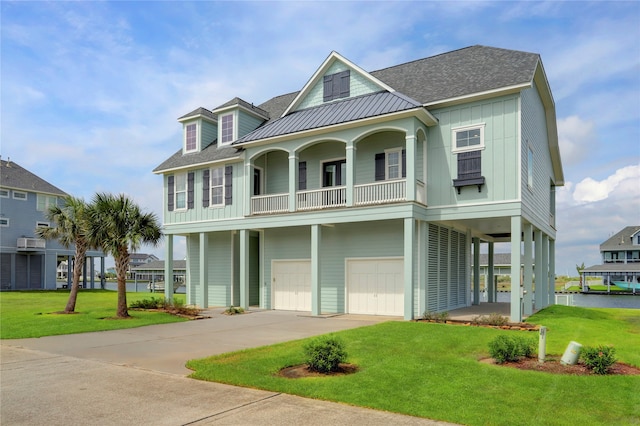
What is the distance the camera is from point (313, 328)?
49.6 ft

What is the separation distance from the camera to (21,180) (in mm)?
43938

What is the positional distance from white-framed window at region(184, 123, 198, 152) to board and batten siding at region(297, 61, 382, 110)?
22.4ft

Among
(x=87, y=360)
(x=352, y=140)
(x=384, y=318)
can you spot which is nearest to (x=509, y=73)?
(x=352, y=140)

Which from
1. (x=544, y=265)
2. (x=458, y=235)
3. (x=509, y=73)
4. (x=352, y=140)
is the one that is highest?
(x=509, y=73)

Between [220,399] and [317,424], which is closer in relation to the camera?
[317,424]

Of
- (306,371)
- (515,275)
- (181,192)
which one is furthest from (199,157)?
(306,371)

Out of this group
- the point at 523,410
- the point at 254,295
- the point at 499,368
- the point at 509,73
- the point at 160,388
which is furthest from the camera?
the point at 254,295

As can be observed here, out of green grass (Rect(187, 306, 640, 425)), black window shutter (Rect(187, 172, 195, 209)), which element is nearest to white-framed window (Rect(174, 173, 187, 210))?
black window shutter (Rect(187, 172, 195, 209))

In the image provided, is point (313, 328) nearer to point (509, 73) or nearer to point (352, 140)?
point (352, 140)

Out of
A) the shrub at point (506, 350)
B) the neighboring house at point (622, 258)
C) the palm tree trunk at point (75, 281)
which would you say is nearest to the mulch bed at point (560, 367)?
the shrub at point (506, 350)

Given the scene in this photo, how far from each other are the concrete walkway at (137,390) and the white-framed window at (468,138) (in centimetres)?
859

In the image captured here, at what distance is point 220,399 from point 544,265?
70.3 feet

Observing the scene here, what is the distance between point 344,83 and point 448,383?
1551 cm

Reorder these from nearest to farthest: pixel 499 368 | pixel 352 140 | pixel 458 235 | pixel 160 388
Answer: pixel 160 388 < pixel 499 368 < pixel 352 140 < pixel 458 235
